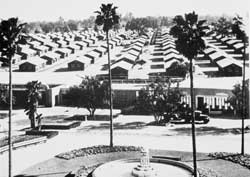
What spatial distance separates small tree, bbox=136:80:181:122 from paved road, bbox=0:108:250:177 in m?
1.99

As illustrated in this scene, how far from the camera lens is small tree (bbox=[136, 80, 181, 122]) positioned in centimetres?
Result: 4425

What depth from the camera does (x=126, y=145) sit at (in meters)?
37.2

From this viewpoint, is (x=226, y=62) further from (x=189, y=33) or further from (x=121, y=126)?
(x=189, y=33)

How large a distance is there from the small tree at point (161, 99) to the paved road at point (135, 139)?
199 cm

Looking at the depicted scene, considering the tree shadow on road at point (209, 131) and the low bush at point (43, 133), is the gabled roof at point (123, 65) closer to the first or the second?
the tree shadow on road at point (209, 131)

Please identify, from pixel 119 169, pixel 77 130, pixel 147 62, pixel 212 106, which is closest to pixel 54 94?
pixel 77 130

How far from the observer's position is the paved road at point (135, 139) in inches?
1351

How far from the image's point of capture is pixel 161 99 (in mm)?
44219

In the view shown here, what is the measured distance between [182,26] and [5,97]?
31501 mm

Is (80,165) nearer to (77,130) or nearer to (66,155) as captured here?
(66,155)

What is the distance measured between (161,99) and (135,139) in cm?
670

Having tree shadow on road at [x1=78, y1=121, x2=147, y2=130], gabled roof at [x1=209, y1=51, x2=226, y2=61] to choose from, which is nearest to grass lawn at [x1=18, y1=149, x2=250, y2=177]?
tree shadow on road at [x1=78, y1=121, x2=147, y2=130]

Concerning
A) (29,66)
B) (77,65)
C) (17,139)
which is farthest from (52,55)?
(17,139)

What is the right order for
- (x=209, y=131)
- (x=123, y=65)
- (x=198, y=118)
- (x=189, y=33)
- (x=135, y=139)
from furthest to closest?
(x=123, y=65), (x=198, y=118), (x=209, y=131), (x=135, y=139), (x=189, y=33)
